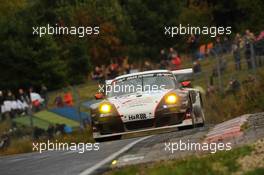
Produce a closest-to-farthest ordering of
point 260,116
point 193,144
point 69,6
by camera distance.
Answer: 1. point 193,144
2. point 260,116
3. point 69,6

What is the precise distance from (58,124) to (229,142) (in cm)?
1499

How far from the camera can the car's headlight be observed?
1577cm

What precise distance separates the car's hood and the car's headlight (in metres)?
0.14

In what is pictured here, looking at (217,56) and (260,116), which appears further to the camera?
(217,56)

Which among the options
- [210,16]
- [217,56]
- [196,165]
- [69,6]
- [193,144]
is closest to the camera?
[196,165]

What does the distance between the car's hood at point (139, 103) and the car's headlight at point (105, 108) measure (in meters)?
0.14

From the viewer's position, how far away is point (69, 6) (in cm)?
5625

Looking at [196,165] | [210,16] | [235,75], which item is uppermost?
[210,16]

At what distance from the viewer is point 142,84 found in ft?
54.7

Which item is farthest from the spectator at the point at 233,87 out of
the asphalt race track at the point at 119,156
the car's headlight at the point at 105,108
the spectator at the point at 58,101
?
the asphalt race track at the point at 119,156

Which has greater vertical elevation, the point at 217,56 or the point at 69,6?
the point at 69,6

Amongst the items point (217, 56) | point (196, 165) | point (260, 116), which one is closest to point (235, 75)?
point (217, 56)

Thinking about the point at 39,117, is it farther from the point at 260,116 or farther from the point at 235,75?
the point at 260,116

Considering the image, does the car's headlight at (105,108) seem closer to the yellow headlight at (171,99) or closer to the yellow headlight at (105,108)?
the yellow headlight at (105,108)
